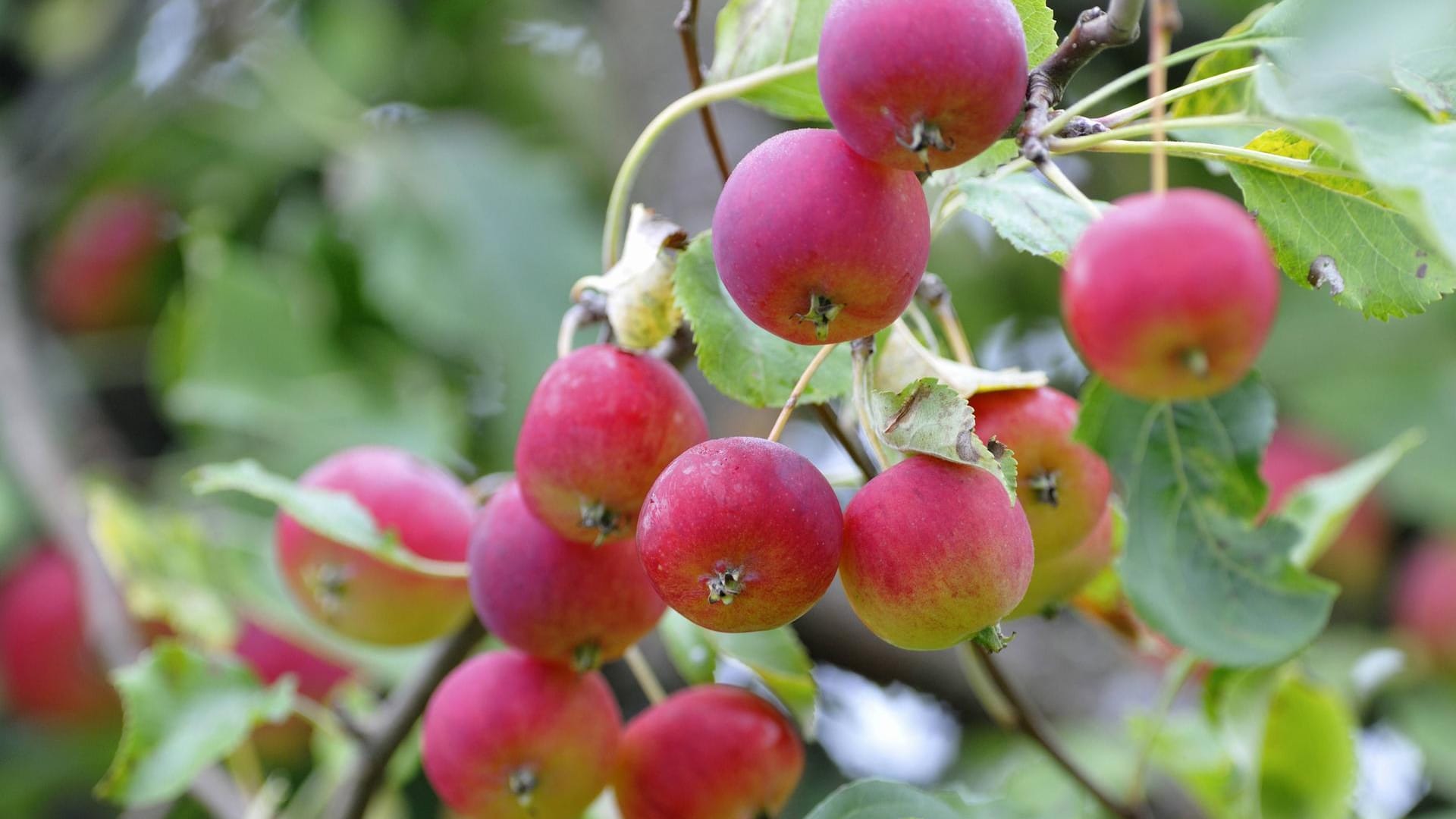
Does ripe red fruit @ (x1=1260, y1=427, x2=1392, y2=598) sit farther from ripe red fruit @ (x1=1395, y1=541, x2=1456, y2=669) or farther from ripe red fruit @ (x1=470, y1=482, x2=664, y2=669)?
ripe red fruit @ (x1=470, y1=482, x2=664, y2=669)

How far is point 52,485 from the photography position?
6.42 feet

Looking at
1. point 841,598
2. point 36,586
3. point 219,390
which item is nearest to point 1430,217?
point 841,598

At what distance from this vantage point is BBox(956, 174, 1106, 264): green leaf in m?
0.77

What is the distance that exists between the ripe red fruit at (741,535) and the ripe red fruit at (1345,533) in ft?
5.59

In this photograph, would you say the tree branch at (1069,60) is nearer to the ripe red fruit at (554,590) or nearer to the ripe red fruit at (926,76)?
the ripe red fruit at (926,76)

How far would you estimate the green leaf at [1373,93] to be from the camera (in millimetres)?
494

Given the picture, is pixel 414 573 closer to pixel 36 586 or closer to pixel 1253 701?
pixel 1253 701

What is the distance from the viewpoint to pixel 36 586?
2.17 metres

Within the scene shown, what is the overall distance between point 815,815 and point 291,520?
0.57 m

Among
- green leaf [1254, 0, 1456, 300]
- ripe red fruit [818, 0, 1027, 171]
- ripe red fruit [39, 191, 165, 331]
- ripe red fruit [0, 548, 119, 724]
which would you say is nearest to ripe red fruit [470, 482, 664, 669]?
ripe red fruit [818, 0, 1027, 171]

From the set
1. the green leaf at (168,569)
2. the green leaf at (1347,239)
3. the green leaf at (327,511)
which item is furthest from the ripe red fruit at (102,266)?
the green leaf at (1347,239)

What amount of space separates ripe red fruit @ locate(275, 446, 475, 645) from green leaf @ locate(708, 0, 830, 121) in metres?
0.46

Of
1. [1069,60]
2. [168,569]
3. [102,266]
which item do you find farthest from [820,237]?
[102,266]

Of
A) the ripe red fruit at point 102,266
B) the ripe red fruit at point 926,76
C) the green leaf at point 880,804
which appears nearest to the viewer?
the ripe red fruit at point 926,76
